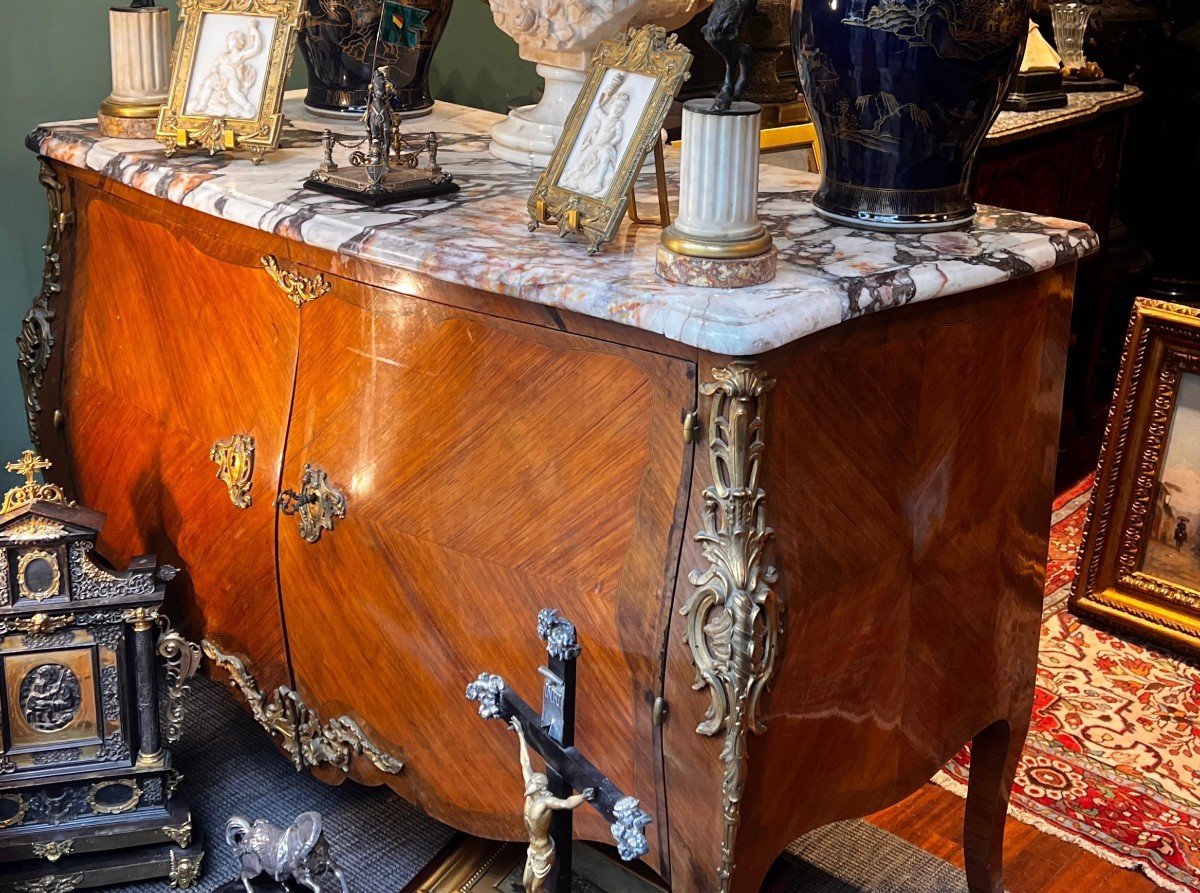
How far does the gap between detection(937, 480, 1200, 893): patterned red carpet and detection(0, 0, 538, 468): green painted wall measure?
185 centimetres

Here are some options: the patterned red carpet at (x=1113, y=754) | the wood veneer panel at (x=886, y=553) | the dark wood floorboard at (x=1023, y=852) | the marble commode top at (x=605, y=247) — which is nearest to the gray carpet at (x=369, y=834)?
the dark wood floorboard at (x=1023, y=852)

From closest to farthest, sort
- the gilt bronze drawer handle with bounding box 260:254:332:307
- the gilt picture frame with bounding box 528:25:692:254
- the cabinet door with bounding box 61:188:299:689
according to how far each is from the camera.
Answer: the gilt picture frame with bounding box 528:25:692:254, the gilt bronze drawer handle with bounding box 260:254:332:307, the cabinet door with bounding box 61:188:299:689

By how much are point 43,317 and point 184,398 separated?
1.37 feet

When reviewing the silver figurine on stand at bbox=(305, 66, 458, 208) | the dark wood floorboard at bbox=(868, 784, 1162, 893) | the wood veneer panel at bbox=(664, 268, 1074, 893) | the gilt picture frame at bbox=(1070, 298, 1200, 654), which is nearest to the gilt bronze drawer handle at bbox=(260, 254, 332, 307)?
the silver figurine on stand at bbox=(305, 66, 458, 208)

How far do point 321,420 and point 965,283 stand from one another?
2.71 feet

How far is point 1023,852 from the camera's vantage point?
2281 mm

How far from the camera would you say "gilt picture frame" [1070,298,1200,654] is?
9.67 feet

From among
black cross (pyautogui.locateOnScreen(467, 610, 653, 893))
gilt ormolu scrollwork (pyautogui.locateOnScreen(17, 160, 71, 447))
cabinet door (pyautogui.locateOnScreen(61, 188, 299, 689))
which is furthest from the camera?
gilt ormolu scrollwork (pyautogui.locateOnScreen(17, 160, 71, 447))

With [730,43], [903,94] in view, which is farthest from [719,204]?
[903,94]

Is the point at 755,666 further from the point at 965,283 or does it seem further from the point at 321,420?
the point at 321,420

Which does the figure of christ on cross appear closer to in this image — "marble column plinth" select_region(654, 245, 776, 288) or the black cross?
the black cross

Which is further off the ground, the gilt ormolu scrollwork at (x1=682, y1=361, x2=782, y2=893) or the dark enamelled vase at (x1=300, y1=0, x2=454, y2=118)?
the dark enamelled vase at (x1=300, y1=0, x2=454, y2=118)

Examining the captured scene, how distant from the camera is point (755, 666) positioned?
4.67ft

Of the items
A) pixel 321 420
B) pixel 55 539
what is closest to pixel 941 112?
pixel 321 420
